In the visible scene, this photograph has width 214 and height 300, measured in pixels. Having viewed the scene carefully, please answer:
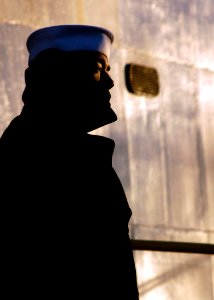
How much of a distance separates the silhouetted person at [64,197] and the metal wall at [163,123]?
2104 mm

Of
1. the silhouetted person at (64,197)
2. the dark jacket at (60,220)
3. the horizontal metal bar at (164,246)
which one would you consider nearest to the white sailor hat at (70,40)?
the silhouetted person at (64,197)

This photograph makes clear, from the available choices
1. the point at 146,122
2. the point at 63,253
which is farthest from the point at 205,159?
the point at 63,253

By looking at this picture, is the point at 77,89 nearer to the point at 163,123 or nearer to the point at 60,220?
the point at 60,220

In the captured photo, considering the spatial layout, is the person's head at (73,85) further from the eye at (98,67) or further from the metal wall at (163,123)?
the metal wall at (163,123)

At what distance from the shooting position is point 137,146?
21.0 feet

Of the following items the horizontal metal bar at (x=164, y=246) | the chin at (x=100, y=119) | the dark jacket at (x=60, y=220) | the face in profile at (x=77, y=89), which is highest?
the face in profile at (x=77, y=89)

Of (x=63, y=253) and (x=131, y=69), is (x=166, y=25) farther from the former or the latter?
(x=63, y=253)

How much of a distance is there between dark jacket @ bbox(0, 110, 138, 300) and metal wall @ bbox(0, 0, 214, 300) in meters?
2.23

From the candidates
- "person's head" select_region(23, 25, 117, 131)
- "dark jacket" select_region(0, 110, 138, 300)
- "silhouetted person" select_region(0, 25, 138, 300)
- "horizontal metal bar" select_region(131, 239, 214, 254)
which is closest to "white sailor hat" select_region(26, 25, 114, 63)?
"person's head" select_region(23, 25, 117, 131)

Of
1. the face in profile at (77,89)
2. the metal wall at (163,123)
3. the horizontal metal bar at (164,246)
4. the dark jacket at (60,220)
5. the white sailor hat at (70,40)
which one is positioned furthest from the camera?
the metal wall at (163,123)

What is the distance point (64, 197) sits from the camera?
3484mm

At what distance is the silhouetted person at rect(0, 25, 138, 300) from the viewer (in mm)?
3430

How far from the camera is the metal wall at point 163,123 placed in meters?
6.22

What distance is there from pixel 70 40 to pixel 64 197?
712 millimetres
